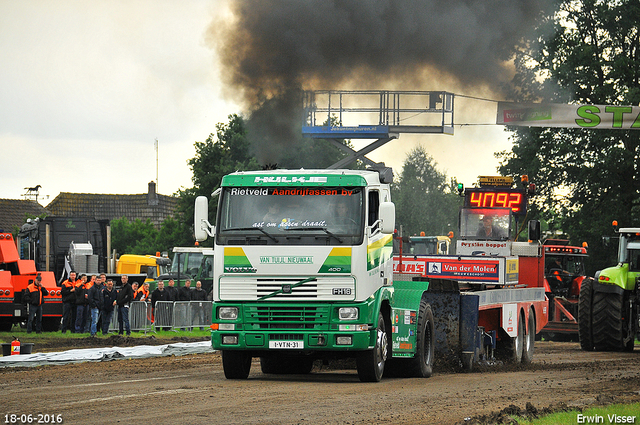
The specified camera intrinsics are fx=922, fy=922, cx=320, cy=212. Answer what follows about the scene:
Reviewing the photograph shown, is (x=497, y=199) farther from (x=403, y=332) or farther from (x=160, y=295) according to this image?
(x=403, y=332)

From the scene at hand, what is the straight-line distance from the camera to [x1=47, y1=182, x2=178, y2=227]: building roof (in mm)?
82375

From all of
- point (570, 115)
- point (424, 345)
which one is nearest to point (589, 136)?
point (570, 115)

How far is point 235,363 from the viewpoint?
13883 mm

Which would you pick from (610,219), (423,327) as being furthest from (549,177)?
(423,327)

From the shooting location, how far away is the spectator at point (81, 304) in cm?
2586

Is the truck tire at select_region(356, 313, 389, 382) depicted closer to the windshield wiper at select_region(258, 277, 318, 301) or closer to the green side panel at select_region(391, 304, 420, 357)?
the green side panel at select_region(391, 304, 420, 357)

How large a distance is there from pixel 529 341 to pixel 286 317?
7810 millimetres

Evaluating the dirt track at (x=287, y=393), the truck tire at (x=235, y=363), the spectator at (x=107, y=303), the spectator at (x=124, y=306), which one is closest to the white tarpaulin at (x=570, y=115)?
the dirt track at (x=287, y=393)

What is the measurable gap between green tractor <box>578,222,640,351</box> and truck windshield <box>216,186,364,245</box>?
34.1 feet

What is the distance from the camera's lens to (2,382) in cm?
1325

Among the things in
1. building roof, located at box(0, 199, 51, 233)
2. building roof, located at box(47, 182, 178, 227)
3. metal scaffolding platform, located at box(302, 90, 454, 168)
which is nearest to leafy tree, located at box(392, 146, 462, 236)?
building roof, located at box(47, 182, 178, 227)

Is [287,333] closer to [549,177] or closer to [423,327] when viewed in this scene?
[423,327]

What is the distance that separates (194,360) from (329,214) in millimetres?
6438

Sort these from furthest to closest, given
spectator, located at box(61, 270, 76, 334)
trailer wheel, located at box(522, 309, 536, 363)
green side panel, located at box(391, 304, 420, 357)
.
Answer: spectator, located at box(61, 270, 76, 334)
trailer wheel, located at box(522, 309, 536, 363)
green side panel, located at box(391, 304, 420, 357)
